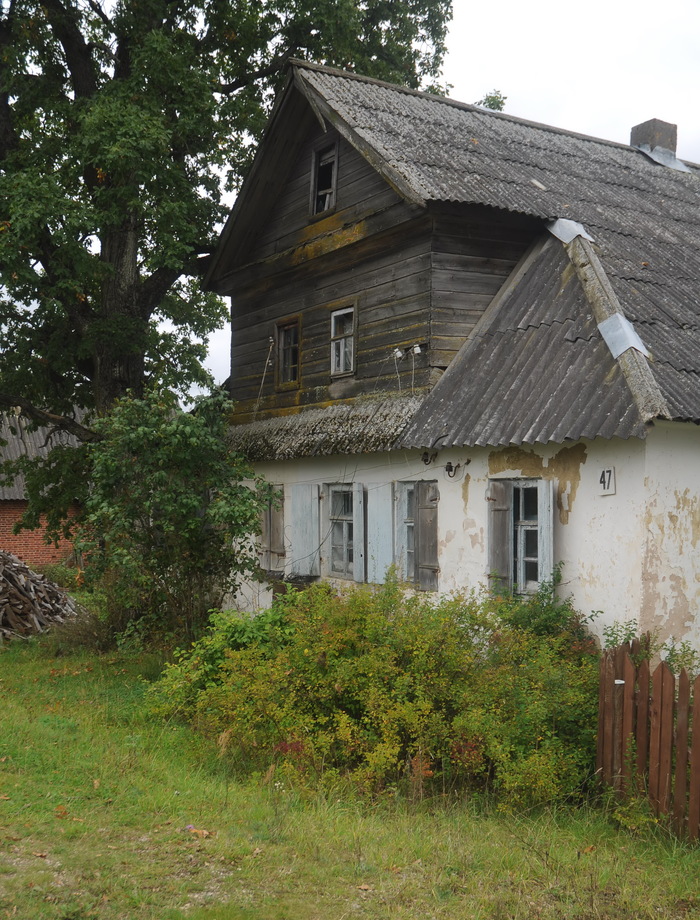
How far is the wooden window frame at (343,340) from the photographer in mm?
12805

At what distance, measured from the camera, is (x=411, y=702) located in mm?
7250

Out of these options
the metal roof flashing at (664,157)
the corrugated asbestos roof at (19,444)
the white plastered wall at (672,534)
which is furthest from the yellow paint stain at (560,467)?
the corrugated asbestos roof at (19,444)

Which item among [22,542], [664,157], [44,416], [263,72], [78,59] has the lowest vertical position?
[22,542]

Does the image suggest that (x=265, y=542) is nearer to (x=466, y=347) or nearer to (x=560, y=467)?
(x=466, y=347)

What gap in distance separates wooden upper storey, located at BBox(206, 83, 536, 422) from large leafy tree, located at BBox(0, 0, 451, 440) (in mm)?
1552

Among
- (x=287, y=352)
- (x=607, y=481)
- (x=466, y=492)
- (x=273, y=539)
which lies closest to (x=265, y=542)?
(x=273, y=539)

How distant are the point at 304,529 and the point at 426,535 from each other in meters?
2.91

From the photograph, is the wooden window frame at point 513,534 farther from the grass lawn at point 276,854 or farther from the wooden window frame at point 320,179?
the wooden window frame at point 320,179

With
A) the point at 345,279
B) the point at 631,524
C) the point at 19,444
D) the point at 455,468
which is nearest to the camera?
the point at 631,524

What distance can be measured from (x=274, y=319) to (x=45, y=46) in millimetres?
6484

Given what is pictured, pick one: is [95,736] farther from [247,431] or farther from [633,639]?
[247,431]

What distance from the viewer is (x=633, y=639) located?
8.08 m

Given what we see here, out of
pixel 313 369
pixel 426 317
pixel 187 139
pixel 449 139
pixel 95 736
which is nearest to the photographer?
pixel 95 736

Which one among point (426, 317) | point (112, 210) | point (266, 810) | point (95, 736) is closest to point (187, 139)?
point (112, 210)
